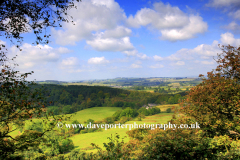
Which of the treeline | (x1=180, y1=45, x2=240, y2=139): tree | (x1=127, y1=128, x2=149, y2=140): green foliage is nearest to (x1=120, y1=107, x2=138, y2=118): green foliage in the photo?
the treeline

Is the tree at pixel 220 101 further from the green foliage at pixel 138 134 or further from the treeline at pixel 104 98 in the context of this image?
the treeline at pixel 104 98

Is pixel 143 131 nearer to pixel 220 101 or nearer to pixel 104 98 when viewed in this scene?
pixel 220 101

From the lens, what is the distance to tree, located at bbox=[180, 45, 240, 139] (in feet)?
28.9

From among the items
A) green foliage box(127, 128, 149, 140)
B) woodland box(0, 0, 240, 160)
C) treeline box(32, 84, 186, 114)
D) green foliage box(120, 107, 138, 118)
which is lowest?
green foliage box(120, 107, 138, 118)

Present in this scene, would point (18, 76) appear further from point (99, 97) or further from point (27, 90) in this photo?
point (99, 97)

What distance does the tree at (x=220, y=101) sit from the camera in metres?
8.82

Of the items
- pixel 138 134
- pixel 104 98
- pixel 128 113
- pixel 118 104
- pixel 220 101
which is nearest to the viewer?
pixel 220 101

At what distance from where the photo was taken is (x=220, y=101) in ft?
30.4

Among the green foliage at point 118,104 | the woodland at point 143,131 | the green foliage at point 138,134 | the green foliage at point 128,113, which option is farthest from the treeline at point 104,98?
the woodland at point 143,131

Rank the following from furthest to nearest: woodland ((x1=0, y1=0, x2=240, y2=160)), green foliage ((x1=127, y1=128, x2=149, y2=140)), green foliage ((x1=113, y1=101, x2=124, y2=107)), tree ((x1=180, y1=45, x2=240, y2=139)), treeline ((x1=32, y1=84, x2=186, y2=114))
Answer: green foliage ((x1=113, y1=101, x2=124, y2=107)) < treeline ((x1=32, y1=84, x2=186, y2=114)) < green foliage ((x1=127, y1=128, x2=149, y2=140)) < tree ((x1=180, y1=45, x2=240, y2=139)) < woodland ((x1=0, y1=0, x2=240, y2=160))

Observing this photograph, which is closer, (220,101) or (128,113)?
(220,101)

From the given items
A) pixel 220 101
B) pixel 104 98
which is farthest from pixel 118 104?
pixel 220 101

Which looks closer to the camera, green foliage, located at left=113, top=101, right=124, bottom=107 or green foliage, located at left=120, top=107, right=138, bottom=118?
green foliage, located at left=120, top=107, right=138, bottom=118

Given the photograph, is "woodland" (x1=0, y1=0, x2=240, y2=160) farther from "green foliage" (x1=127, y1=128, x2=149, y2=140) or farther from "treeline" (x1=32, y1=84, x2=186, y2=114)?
"treeline" (x1=32, y1=84, x2=186, y2=114)
